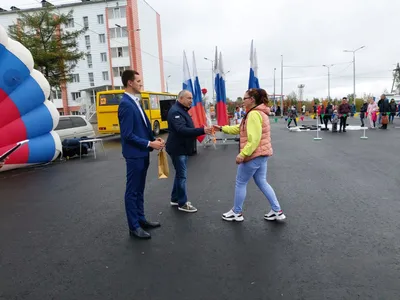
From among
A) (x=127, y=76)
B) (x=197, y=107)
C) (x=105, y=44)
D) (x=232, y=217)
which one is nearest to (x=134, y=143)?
(x=127, y=76)

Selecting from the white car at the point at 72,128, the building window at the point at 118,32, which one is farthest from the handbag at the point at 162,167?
the building window at the point at 118,32

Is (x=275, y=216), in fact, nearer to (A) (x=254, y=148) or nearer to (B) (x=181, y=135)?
(A) (x=254, y=148)

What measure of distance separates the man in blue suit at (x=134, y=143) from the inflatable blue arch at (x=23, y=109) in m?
5.27

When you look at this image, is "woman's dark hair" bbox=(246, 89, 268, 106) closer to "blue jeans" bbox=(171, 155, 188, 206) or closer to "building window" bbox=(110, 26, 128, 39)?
"blue jeans" bbox=(171, 155, 188, 206)

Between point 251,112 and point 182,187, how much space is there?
5.18ft

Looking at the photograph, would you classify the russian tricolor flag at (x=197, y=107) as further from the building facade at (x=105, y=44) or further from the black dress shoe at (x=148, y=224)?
the building facade at (x=105, y=44)

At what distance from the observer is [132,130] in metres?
3.70

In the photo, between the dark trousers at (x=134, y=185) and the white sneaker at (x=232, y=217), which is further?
the white sneaker at (x=232, y=217)

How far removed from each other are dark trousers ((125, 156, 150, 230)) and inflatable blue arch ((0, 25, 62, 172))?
5.64m

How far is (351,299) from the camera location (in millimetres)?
2551

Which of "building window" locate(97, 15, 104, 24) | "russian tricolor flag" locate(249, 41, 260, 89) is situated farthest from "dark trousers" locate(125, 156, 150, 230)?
"building window" locate(97, 15, 104, 24)

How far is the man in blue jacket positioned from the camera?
4.34 metres

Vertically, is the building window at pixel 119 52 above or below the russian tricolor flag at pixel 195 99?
above

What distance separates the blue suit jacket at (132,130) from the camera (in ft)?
12.1
